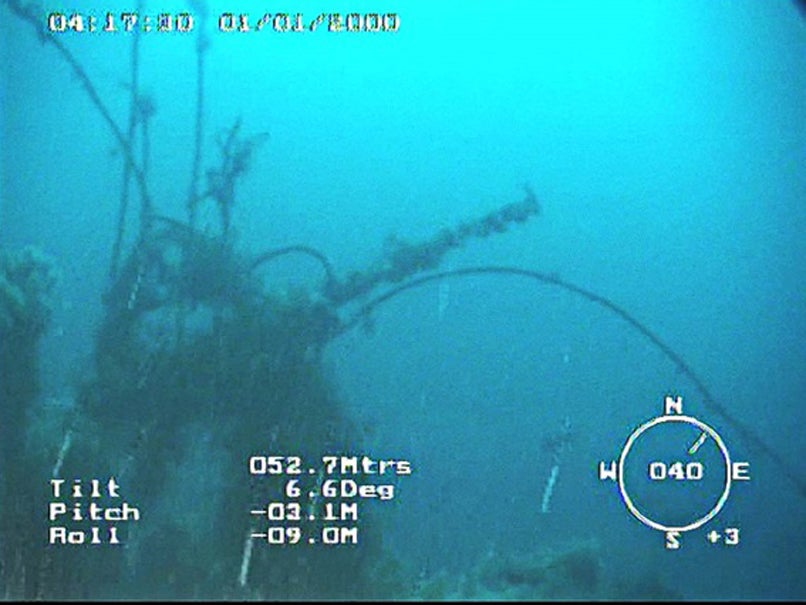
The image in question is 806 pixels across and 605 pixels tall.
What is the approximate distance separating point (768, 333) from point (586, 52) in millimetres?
366

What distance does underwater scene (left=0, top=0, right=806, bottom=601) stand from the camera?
1.62 metres

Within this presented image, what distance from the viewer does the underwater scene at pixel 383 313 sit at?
162 cm

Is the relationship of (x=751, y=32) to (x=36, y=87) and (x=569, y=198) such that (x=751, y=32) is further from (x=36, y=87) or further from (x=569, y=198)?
(x=36, y=87)

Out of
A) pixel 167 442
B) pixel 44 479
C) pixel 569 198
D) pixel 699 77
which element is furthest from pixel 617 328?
pixel 44 479

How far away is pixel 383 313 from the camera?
163cm
